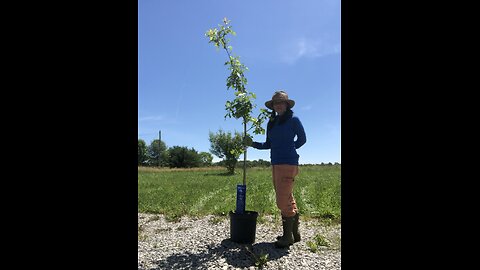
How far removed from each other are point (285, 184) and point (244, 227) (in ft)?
3.27

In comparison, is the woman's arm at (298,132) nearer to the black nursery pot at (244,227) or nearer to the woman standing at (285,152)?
the woman standing at (285,152)

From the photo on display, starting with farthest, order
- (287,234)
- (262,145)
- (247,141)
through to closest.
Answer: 1. (247,141)
2. (262,145)
3. (287,234)

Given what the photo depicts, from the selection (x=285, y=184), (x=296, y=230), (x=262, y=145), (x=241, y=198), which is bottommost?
(x=296, y=230)

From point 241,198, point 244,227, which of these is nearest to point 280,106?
point 241,198

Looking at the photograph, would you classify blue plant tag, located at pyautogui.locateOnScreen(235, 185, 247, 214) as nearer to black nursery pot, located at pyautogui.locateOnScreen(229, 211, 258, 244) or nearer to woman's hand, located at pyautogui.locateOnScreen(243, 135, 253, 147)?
black nursery pot, located at pyautogui.locateOnScreen(229, 211, 258, 244)

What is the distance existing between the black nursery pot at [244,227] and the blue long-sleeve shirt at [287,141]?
983 millimetres

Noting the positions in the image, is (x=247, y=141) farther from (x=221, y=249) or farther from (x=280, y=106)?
(x=221, y=249)

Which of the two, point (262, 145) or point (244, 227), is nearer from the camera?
point (244, 227)

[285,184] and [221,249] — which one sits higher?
[285,184]

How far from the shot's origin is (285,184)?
5.13m
